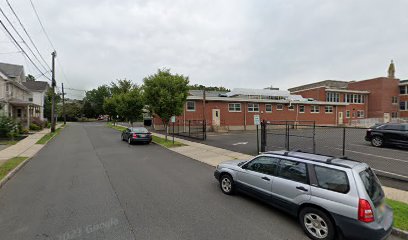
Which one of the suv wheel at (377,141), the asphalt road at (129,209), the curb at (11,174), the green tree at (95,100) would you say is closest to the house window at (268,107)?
the suv wheel at (377,141)

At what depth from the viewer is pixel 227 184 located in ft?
20.1

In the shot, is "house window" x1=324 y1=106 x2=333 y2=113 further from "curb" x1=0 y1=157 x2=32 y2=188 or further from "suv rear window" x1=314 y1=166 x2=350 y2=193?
"curb" x1=0 y1=157 x2=32 y2=188

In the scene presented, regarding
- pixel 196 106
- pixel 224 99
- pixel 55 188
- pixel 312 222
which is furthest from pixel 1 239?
pixel 224 99

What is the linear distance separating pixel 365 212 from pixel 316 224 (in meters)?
0.88

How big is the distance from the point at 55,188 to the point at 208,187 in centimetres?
465

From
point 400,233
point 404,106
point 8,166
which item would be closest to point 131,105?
point 8,166

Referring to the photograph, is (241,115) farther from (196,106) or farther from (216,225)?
(216,225)

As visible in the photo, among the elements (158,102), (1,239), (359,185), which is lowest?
(1,239)

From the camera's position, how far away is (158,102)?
1628cm

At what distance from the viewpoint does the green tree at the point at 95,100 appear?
231 feet

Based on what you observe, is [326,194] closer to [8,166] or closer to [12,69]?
[8,166]

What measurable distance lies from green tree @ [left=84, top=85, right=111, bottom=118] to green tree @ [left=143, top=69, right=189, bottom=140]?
60.1m

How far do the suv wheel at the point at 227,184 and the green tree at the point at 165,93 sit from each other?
10661 millimetres

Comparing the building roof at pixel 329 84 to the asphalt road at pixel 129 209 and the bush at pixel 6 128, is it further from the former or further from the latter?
the bush at pixel 6 128
